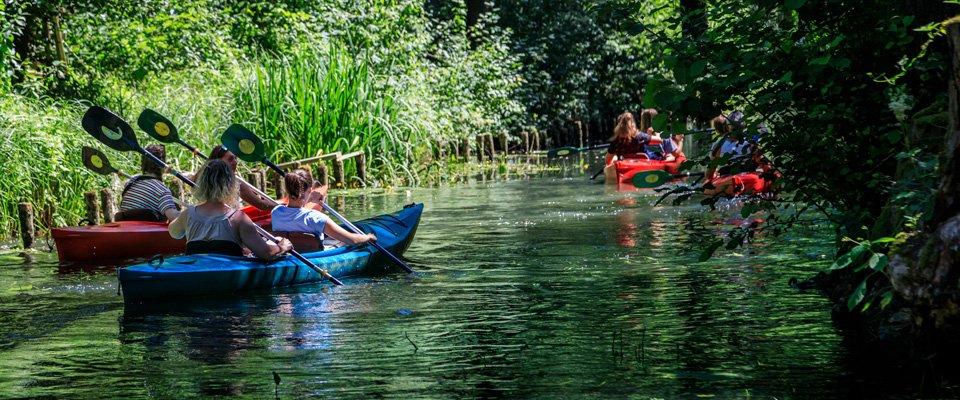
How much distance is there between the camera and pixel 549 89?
33.8 m

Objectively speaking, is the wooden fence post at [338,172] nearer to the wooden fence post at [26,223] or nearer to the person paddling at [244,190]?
the wooden fence post at [26,223]

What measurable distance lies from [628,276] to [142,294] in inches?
143

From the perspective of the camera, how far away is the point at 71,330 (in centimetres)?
765

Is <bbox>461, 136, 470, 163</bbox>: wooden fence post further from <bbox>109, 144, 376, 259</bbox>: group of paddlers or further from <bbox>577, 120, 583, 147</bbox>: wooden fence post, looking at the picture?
<bbox>109, 144, 376, 259</bbox>: group of paddlers

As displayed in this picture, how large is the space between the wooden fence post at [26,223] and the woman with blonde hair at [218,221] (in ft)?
12.0

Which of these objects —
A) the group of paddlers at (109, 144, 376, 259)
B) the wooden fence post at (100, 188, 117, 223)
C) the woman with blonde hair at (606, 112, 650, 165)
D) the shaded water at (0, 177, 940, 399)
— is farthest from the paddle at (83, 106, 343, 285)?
the woman with blonde hair at (606, 112, 650, 165)

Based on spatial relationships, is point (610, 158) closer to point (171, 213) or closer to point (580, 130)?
point (171, 213)

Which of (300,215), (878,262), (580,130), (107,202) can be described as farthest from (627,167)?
(580,130)

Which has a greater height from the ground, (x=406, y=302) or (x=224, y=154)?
(x=224, y=154)

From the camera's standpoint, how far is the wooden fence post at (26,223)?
39.1ft

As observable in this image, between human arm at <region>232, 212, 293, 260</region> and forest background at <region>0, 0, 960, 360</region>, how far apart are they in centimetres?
310

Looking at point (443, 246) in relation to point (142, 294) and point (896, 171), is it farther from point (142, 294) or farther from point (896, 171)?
point (896, 171)

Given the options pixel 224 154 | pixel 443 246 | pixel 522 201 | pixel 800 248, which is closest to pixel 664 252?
pixel 800 248

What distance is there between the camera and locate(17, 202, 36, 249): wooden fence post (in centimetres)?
1191
